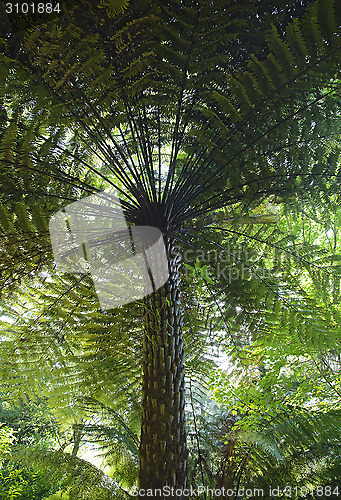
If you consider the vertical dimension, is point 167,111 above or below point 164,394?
above

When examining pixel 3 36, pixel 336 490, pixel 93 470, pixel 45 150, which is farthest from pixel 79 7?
pixel 93 470

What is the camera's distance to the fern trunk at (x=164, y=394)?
37.1 inches

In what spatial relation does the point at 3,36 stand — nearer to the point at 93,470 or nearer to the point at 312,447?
the point at 93,470

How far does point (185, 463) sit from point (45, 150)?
47.2 inches

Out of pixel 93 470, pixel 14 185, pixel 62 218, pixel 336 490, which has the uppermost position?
pixel 14 185

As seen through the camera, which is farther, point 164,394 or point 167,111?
point 167,111

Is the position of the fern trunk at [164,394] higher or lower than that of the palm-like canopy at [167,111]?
lower

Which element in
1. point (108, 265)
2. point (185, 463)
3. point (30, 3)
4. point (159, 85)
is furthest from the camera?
point (108, 265)

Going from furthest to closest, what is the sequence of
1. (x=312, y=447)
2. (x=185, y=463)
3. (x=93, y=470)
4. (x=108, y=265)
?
(x=108, y=265) < (x=93, y=470) < (x=312, y=447) < (x=185, y=463)

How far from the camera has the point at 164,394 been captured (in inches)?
42.3

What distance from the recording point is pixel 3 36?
40.1 inches

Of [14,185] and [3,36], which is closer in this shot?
[3,36]

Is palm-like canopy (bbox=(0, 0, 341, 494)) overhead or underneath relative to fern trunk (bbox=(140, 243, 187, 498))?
overhead

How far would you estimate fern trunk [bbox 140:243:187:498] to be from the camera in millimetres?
943
